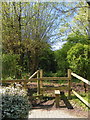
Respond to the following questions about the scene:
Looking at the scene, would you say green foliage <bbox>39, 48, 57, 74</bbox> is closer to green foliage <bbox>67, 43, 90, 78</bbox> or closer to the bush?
green foliage <bbox>67, 43, 90, 78</bbox>

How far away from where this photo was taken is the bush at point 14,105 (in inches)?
52.1

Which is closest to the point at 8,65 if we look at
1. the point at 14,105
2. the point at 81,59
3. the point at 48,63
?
the point at 81,59

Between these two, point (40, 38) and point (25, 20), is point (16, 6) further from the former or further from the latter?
point (40, 38)

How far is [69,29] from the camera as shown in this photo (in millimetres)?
5180

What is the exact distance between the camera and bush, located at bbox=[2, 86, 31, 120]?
132 centimetres

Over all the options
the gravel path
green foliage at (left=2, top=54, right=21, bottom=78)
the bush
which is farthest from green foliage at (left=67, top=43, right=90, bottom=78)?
the bush

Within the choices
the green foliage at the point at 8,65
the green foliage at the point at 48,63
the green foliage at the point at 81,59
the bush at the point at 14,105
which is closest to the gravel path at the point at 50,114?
the bush at the point at 14,105

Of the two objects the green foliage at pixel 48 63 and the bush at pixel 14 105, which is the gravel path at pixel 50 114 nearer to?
the bush at pixel 14 105

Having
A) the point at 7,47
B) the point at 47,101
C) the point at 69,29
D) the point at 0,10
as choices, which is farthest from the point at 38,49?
the point at 47,101

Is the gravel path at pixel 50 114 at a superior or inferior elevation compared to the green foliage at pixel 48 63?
inferior

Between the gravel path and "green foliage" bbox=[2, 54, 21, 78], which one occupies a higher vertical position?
"green foliage" bbox=[2, 54, 21, 78]

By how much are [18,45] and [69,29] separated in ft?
6.16

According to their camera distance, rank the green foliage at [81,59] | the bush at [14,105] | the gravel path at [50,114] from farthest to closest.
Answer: the green foliage at [81,59], the gravel path at [50,114], the bush at [14,105]

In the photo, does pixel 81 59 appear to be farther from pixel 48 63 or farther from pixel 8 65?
pixel 48 63
